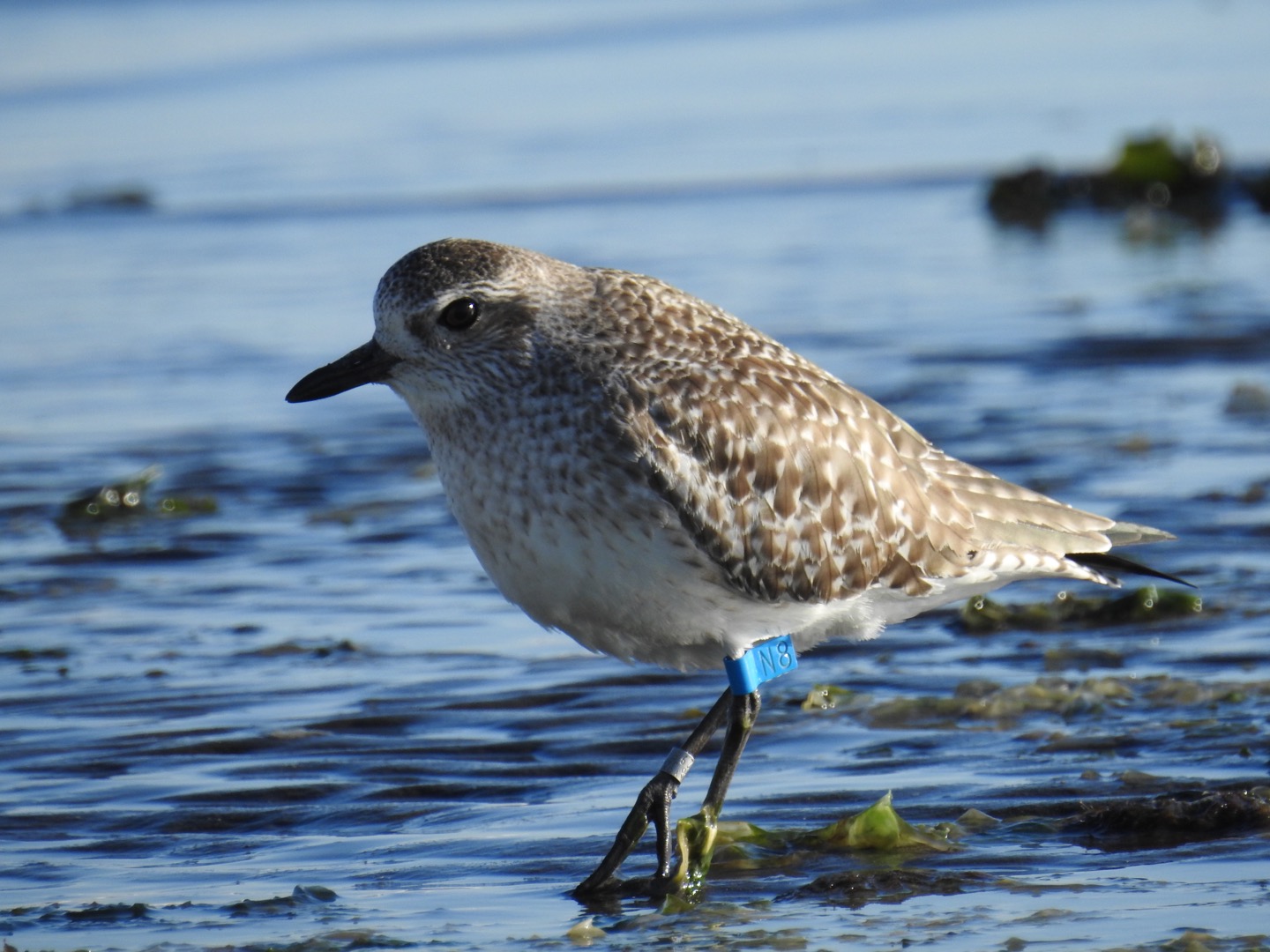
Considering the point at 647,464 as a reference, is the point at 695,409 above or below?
above

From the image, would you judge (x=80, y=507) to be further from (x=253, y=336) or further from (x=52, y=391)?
(x=253, y=336)

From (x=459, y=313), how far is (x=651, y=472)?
685mm

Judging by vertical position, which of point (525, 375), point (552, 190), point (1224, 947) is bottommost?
point (1224, 947)

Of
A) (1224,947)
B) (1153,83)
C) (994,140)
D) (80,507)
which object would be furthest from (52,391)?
(1153,83)

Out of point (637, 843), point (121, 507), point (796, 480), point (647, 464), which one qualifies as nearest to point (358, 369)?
point (647, 464)

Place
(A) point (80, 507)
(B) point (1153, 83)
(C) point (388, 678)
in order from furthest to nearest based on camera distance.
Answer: (B) point (1153, 83)
(A) point (80, 507)
(C) point (388, 678)

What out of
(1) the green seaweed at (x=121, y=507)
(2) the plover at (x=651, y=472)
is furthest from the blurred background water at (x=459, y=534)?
(2) the plover at (x=651, y=472)

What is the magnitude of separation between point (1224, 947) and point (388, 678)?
3.39 meters

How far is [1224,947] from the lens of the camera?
4598 mm

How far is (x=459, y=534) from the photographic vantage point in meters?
8.94

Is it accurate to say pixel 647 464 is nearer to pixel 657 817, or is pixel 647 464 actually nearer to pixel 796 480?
pixel 796 480

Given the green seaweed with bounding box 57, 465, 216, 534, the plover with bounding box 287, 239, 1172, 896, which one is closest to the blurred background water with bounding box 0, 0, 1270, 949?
the green seaweed with bounding box 57, 465, 216, 534

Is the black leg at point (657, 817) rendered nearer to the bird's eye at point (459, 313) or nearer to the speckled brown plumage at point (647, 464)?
the speckled brown plumage at point (647, 464)

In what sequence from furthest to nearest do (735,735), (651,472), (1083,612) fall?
(1083,612)
(735,735)
(651,472)
